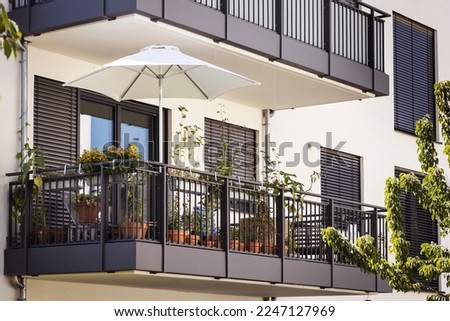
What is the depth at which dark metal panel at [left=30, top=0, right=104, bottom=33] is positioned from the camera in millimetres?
16172

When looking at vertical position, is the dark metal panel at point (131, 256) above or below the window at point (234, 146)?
below

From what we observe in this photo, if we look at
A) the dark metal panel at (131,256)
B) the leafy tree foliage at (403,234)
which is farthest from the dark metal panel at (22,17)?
the leafy tree foliage at (403,234)

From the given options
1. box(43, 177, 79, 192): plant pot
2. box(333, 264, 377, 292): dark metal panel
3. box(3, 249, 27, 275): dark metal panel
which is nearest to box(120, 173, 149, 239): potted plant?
box(43, 177, 79, 192): plant pot

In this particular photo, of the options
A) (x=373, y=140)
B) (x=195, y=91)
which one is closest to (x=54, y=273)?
(x=195, y=91)

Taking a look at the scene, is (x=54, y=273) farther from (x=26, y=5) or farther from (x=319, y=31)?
(x=319, y=31)

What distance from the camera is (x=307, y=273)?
1897 centimetres

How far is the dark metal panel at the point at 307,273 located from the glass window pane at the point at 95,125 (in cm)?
336

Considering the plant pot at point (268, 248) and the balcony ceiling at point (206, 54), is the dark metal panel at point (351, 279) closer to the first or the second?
the plant pot at point (268, 248)

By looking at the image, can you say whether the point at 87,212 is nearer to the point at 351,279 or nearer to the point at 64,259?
the point at 64,259

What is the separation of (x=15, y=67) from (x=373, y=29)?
7.05m

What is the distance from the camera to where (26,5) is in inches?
668

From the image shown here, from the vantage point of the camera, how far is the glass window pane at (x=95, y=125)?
720 inches

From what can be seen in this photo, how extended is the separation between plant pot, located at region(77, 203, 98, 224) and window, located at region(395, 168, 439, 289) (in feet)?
35.5

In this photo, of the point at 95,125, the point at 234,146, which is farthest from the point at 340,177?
the point at 95,125
